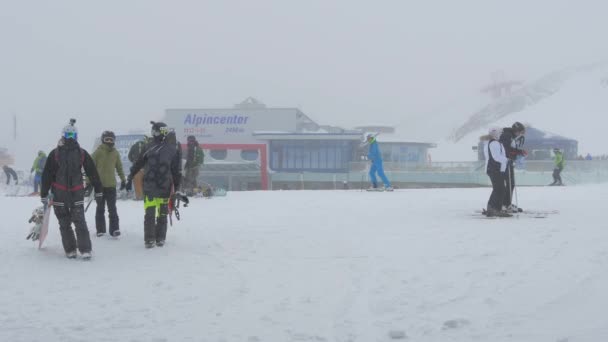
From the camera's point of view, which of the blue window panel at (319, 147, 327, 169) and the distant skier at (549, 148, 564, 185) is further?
the blue window panel at (319, 147, 327, 169)

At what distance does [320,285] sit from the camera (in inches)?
214

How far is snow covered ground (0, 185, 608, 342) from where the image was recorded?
421 centimetres

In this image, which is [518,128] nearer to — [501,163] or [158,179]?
[501,163]

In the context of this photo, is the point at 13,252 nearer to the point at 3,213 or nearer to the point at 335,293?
the point at 335,293

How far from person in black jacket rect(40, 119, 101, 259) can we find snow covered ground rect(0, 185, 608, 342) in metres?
0.24

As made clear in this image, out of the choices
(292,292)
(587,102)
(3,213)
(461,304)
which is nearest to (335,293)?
(292,292)

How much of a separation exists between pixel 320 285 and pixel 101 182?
3578 mm

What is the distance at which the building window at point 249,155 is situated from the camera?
5612 centimetres

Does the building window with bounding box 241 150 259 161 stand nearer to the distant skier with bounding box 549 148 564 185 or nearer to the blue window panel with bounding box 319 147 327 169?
the blue window panel with bounding box 319 147 327 169

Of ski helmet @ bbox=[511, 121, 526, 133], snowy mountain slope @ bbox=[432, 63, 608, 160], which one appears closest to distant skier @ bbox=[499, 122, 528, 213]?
ski helmet @ bbox=[511, 121, 526, 133]

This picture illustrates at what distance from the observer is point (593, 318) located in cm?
414

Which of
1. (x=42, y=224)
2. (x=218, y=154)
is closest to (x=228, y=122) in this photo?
(x=218, y=154)

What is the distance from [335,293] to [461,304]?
3.63 ft

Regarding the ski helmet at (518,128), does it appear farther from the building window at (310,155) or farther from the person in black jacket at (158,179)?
the building window at (310,155)
